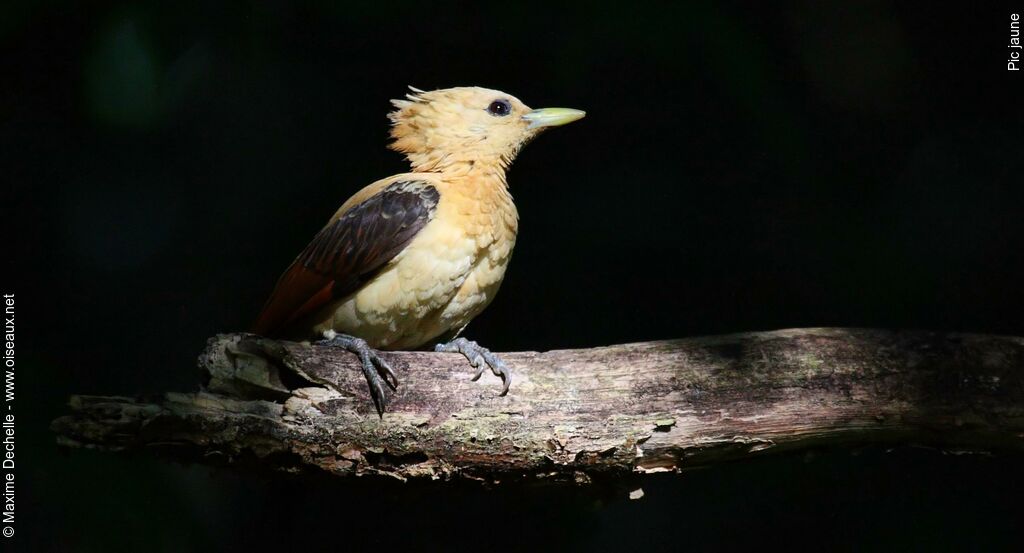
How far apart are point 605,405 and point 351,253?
3.90 ft

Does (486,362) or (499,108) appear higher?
(499,108)

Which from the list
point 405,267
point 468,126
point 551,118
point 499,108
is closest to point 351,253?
point 405,267

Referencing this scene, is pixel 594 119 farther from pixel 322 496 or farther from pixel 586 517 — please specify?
pixel 322 496

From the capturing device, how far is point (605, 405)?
324cm

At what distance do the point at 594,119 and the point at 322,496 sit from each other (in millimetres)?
2505

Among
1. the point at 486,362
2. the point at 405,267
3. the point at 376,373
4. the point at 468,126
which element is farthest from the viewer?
the point at 468,126

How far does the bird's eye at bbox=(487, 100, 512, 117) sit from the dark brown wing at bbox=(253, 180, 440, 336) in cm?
59

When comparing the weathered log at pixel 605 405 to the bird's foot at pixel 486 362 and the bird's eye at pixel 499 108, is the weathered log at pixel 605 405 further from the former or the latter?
the bird's eye at pixel 499 108

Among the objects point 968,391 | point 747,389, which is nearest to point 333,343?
point 747,389

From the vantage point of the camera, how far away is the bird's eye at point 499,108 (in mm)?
4275

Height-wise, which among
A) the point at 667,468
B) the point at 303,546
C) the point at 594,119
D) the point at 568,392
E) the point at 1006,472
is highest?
the point at 594,119

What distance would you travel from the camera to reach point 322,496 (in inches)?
185

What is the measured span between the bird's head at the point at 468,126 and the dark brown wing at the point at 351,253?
→ 0.39 meters

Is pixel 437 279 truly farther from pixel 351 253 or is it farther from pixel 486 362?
pixel 486 362
